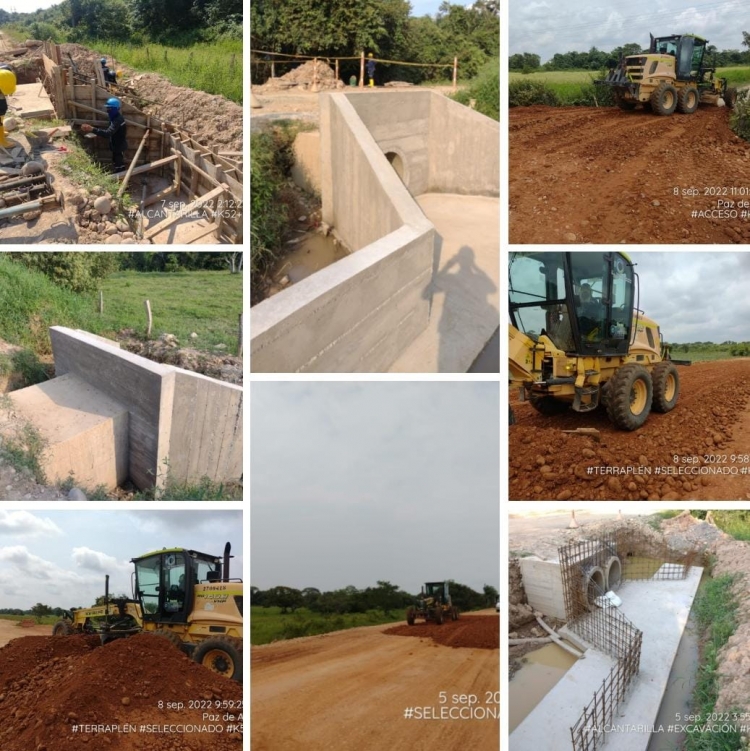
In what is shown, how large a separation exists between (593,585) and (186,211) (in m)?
4.55

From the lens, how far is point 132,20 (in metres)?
5.39

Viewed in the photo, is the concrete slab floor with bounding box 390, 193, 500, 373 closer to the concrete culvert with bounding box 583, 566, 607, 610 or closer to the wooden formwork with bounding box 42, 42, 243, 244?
the wooden formwork with bounding box 42, 42, 243, 244

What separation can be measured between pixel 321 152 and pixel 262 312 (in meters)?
3.54

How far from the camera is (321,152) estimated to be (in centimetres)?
749

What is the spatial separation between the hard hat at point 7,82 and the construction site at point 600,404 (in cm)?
414

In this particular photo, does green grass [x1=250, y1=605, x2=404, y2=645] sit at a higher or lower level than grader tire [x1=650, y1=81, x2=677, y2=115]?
lower

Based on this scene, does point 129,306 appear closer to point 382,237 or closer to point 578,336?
point 382,237

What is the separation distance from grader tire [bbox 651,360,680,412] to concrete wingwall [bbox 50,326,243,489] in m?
3.43

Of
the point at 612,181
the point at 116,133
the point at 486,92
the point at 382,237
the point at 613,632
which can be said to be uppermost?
the point at 486,92

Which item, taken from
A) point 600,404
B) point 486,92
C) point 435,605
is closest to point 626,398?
point 600,404

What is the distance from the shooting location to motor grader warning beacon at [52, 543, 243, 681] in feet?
15.7

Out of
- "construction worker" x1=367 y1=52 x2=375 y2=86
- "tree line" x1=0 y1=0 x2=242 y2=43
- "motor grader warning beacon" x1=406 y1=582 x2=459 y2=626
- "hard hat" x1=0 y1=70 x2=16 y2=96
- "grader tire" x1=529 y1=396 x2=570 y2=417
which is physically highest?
"construction worker" x1=367 y1=52 x2=375 y2=86

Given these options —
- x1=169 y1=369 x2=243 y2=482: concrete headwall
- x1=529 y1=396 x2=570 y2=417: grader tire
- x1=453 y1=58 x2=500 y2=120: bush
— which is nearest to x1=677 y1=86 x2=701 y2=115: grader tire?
x1=453 y1=58 x2=500 y2=120: bush

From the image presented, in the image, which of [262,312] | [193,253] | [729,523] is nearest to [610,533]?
[729,523]
